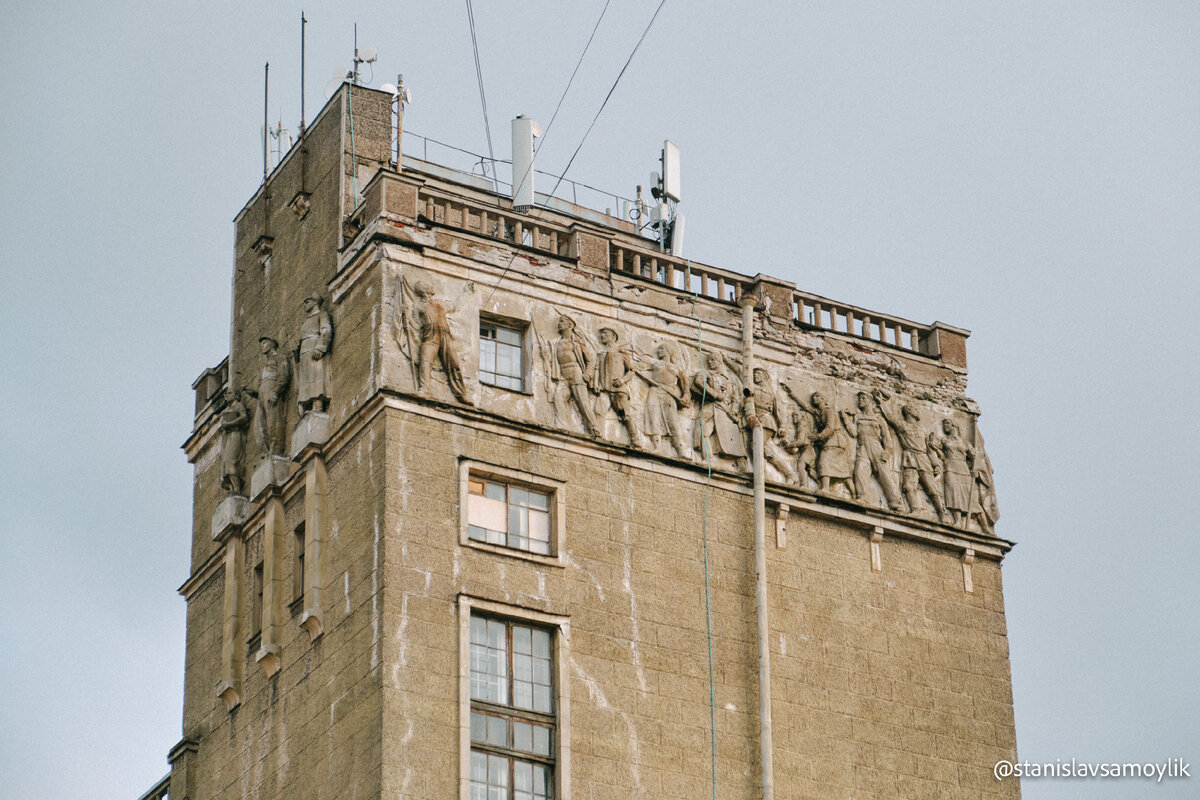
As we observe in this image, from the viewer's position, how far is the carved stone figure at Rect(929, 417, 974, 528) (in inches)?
2007

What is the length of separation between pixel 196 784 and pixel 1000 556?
15.7m

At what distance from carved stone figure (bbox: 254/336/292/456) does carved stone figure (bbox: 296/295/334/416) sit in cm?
71

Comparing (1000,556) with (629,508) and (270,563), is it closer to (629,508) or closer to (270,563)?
(629,508)

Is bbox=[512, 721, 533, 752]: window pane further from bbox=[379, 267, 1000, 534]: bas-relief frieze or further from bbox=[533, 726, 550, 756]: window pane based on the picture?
bbox=[379, 267, 1000, 534]: bas-relief frieze

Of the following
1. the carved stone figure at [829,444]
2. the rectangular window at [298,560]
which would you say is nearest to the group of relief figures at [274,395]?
the rectangular window at [298,560]

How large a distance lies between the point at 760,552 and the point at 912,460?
180 inches

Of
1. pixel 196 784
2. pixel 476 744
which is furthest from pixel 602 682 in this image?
pixel 196 784

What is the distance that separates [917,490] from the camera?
5072 cm

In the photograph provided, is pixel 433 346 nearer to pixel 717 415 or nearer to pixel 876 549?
→ pixel 717 415

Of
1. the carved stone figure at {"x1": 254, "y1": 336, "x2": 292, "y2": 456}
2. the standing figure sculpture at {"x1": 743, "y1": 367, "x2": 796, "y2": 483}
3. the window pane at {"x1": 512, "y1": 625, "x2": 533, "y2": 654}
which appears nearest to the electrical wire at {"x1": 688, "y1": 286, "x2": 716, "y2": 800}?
the standing figure sculpture at {"x1": 743, "y1": 367, "x2": 796, "y2": 483}

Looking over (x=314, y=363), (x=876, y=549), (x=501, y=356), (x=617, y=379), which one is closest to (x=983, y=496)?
(x=876, y=549)

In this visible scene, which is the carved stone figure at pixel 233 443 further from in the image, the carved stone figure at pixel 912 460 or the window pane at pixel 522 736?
the carved stone figure at pixel 912 460

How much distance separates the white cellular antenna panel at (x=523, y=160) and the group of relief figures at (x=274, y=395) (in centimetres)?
553

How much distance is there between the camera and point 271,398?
49.4 metres
